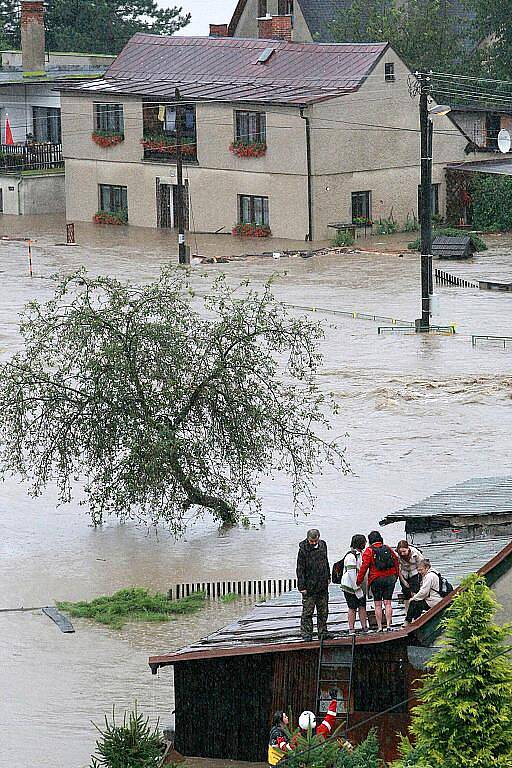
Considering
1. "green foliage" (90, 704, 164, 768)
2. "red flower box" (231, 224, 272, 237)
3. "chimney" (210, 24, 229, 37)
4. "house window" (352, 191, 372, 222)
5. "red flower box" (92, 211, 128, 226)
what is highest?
"chimney" (210, 24, 229, 37)

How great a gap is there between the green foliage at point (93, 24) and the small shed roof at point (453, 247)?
47.1 m

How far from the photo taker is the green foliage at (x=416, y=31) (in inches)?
2803

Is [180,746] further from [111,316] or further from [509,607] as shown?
[111,316]

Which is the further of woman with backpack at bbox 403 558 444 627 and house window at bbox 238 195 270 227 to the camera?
A: house window at bbox 238 195 270 227

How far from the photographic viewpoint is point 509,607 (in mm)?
12305

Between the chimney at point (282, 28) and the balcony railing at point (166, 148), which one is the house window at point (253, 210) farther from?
the chimney at point (282, 28)

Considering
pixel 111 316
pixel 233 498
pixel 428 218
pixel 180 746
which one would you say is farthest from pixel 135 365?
pixel 428 218

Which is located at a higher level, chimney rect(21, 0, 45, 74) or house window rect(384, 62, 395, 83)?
chimney rect(21, 0, 45, 74)

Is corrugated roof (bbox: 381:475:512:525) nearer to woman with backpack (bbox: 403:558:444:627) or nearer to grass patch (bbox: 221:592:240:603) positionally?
grass patch (bbox: 221:592:240:603)

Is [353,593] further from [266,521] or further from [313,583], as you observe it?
[266,521]

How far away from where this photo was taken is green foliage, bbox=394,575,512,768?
436 inches

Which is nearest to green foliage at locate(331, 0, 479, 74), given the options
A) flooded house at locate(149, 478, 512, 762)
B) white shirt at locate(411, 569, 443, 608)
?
flooded house at locate(149, 478, 512, 762)

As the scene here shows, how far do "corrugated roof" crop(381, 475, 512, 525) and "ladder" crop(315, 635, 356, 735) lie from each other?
145 inches

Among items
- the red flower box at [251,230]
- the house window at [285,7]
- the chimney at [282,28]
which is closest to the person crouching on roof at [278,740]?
the red flower box at [251,230]
